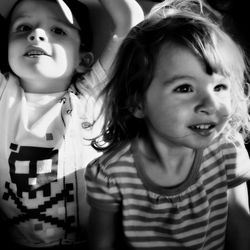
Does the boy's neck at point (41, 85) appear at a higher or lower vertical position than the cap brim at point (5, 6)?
lower

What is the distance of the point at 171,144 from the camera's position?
0.83 m

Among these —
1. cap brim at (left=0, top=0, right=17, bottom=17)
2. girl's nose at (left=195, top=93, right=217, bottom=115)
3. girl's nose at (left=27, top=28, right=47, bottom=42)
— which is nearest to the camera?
girl's nose at (left=195, top=93, right=217, bottom=115)

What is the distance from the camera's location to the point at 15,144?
0.90 metres

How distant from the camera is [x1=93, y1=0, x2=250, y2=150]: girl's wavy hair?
72 cm

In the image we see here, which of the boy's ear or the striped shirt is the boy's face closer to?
the boy's ear

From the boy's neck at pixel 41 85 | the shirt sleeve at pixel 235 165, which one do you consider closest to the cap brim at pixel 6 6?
the boy's neck at pixel 41 85

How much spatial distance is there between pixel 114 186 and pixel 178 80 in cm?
27

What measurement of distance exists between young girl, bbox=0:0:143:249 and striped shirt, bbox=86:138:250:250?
0.40 ft

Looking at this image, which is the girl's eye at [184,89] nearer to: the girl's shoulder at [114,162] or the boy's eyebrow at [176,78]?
the boy's eyebrow at [176,78]

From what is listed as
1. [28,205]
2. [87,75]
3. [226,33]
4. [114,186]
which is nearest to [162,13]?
[226,33]

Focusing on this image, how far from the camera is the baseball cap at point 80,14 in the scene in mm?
1006

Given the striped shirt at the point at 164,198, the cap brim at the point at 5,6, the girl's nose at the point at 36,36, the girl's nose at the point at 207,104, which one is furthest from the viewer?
the cap brim at the point at 5,6

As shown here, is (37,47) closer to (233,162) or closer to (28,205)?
(28,205)

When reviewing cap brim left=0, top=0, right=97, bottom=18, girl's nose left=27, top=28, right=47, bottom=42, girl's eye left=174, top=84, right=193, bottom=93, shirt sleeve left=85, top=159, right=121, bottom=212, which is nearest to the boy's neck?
girl's nose left=27, top=28, right=47, bottom=42
